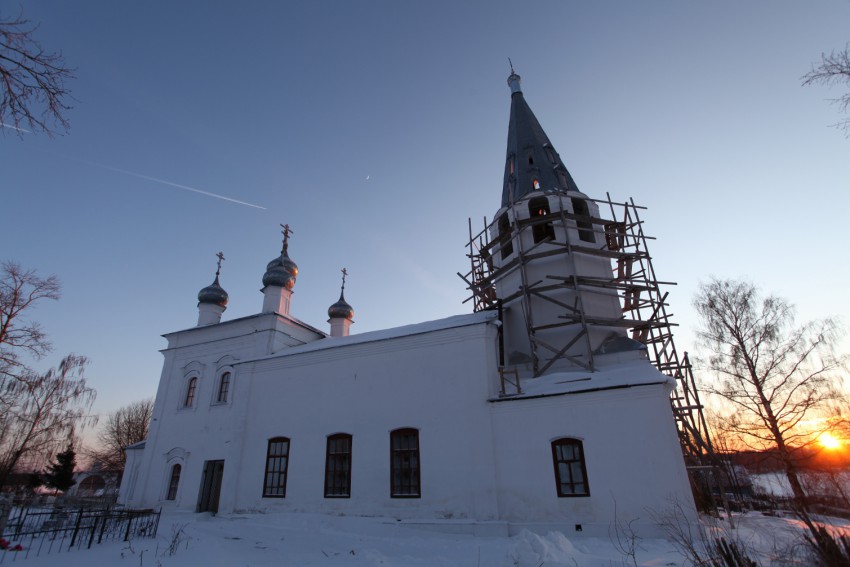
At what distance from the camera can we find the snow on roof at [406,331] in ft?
47.1

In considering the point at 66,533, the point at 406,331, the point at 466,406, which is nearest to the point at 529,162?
the point at 406,331

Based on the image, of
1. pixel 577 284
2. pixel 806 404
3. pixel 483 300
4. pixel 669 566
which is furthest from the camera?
pixel 483 300

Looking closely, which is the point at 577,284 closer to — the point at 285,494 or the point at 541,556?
the point at 541,556

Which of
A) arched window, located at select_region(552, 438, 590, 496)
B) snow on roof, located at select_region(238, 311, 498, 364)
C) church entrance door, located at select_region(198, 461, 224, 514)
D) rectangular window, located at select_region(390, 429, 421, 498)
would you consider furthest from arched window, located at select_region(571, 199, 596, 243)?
church entrance door, located at select_region(198, 461, 224, 514)

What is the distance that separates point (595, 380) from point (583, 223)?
743 centimetres

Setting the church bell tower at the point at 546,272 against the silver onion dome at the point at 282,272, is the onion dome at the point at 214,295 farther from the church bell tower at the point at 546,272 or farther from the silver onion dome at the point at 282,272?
the church bell tower at the point at 546,272

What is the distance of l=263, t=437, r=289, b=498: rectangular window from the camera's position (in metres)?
15.1

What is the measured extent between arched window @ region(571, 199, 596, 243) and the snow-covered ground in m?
9.72

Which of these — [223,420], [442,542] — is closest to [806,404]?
[442,542]

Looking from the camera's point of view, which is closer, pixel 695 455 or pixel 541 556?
pixel 541 556

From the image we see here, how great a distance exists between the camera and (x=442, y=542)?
1039cm

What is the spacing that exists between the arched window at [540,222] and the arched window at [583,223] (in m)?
1.04

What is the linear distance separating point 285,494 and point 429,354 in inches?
267

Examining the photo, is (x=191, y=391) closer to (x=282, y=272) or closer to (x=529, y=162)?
(x=282, y=272)
